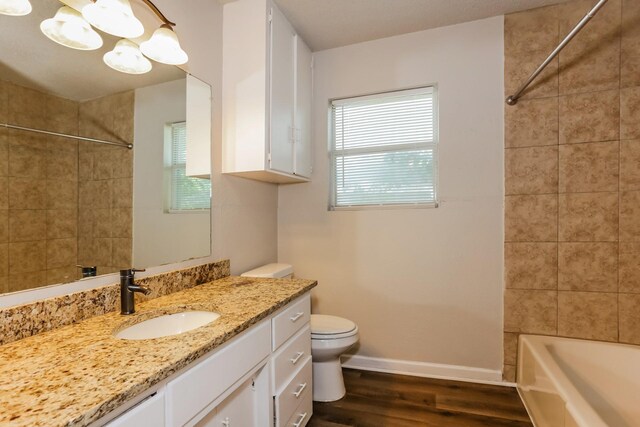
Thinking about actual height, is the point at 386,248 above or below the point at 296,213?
below

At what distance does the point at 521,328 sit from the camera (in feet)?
6.79

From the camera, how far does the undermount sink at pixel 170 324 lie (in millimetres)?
1170

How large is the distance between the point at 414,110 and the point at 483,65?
1.72 ft

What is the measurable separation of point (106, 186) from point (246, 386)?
39.2 inches

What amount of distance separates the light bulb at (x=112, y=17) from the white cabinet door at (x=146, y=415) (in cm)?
132

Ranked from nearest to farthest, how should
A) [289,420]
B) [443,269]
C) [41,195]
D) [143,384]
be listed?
[143,384] → [41,195] → [289,420] → [443,269]

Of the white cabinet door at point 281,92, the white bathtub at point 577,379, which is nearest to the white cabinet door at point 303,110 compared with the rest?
the white cabinet door at point 281,92

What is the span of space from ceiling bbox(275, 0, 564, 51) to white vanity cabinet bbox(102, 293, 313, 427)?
1.81 m

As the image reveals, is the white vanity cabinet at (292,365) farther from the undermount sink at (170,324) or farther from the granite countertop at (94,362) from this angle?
the undermount sink at (170,324)

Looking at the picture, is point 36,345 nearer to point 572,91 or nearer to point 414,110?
point 414,110

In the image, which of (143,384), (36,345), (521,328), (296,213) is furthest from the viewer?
(296,213)

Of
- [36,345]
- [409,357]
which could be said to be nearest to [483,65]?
[409,357]

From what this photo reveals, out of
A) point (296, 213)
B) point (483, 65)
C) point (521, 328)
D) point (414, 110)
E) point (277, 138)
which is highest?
point (483, 65)

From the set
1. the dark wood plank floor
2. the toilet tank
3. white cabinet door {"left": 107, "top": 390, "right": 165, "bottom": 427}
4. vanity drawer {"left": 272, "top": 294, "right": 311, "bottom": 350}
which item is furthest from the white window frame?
the dark wood plank floor
